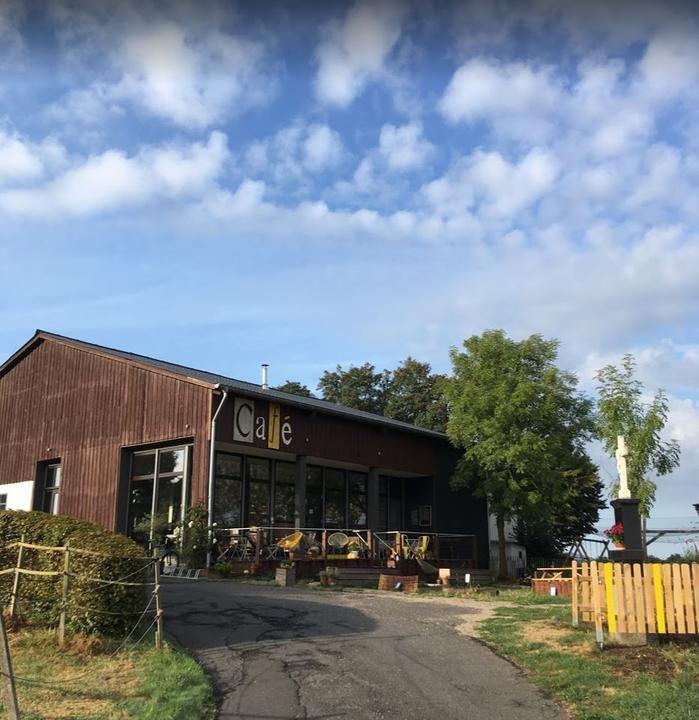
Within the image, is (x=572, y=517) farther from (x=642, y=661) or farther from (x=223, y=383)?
(x=642, y=661)

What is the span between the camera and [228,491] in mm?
22250

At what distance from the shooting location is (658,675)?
8.08 m

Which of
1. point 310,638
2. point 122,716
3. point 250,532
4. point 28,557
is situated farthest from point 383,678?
point 250,532

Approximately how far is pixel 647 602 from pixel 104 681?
6.01 meters

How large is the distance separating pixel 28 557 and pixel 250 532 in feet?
33.8

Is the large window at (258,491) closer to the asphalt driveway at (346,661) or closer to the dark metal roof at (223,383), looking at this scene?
the dark metal roof at (223,383)

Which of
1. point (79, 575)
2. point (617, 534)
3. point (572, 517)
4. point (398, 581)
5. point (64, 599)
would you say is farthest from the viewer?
point (572, 517)

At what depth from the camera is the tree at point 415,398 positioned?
4762 cm

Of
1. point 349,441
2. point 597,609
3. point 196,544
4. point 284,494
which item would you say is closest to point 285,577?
point 196,544

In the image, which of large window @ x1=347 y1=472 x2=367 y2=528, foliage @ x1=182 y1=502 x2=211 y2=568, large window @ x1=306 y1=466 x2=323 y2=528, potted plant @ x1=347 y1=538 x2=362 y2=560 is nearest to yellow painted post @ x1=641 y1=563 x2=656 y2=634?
potted plant @ x1=347 y1=538 x2=362 y2=560

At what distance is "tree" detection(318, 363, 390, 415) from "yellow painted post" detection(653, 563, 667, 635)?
43.3m

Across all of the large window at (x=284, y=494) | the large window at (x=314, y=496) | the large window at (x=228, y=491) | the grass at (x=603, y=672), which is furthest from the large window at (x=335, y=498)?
the grass at (x=603, y=672)

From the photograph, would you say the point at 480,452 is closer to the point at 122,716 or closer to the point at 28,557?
the point at 28,557

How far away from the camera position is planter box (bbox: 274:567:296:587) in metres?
16.9
